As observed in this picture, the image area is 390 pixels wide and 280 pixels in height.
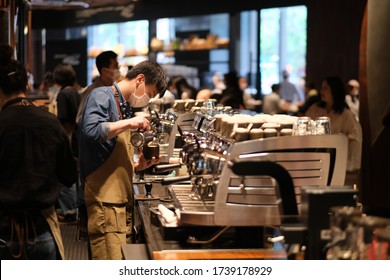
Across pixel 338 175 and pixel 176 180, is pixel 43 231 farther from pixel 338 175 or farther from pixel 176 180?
pixel 338 175

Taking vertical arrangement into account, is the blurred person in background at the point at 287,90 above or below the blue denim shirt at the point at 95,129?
below

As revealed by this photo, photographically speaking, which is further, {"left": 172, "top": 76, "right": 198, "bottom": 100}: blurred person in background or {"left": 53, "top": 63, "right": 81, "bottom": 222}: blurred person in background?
{"left": 172, "top": 76, "right": 198, "bottom": 100}: blurred person in background

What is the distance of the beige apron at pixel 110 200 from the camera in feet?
14.3

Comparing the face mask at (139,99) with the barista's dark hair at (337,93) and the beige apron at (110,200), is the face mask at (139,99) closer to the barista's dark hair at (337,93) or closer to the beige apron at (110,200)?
the beige apron at (110,200)

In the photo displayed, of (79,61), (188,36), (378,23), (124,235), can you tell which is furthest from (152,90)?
(188,36)

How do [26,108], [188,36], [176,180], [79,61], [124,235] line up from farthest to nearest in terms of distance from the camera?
[188,36] < [79,61] < [124,235] < [26,108] < [176,180]

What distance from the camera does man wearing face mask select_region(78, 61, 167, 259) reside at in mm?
4324

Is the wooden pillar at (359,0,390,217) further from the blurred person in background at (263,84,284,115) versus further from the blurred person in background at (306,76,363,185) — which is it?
the blurred person in background at (263,84,284,115)

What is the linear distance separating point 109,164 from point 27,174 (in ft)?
2.23

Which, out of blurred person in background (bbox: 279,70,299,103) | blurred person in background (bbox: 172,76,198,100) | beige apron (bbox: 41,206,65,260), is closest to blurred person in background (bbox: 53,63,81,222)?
blurred person in background (bbox: 172,76,198,100)

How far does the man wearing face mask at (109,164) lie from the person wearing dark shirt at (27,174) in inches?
18.1

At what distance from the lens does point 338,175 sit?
11.9 ft

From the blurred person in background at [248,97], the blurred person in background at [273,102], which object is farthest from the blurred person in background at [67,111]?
the blurred person in background at [248,97]

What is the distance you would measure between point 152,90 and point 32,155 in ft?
3.11
